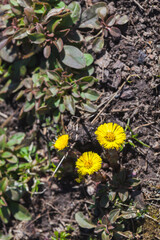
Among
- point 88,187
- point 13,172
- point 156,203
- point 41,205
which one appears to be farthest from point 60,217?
point 156,203

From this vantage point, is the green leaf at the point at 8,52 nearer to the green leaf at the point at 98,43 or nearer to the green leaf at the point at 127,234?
the green leaf at the point at 98,43

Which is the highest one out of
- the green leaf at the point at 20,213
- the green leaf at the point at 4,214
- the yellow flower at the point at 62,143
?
the yellow flower at the point at 62,143

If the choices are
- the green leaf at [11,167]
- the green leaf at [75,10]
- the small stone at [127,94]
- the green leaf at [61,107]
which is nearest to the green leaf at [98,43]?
the green leaf at [75,10]

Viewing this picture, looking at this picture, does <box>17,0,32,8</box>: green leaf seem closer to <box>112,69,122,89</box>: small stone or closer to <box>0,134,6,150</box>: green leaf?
<box>112,69,122,89</box>: small stone

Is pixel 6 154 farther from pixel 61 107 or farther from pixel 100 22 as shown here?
pixel 100 22

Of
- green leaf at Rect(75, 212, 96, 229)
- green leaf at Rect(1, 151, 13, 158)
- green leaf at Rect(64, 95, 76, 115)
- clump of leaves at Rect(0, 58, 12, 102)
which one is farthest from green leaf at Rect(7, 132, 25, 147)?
green leaf at Rect(75, 212, 96, 229)

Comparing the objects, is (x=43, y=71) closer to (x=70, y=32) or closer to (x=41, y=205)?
(x=70, y=32)

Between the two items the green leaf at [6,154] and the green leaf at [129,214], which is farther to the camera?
the green leaf at [6,154]

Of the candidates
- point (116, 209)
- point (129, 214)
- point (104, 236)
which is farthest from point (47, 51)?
point (104, 236)
